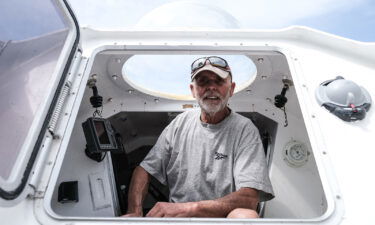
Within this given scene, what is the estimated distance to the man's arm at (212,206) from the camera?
5.17 feet

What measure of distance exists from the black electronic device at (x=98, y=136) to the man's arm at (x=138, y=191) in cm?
21

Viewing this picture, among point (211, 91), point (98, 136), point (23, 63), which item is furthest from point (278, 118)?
point (23, 63)

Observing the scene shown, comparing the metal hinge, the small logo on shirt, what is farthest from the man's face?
the metal hinge

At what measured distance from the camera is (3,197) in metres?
0.99

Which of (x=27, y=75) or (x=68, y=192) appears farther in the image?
(x=68, y=192)

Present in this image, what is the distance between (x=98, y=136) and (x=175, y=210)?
2.02 feet

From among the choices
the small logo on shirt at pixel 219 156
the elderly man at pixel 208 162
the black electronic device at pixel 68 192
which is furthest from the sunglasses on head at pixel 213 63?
the black electronic device at pixel 68 192

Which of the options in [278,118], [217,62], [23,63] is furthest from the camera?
[278,118]

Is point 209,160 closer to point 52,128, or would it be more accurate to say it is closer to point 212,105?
point 212,105

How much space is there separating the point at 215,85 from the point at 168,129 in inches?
15.3

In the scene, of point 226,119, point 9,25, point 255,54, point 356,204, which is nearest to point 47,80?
point 9,25

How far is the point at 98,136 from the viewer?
1909mm

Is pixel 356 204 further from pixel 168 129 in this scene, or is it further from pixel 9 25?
pixel 9 25

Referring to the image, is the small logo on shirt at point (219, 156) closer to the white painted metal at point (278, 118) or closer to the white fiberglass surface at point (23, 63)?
the white painted metal at point (278, 118)
